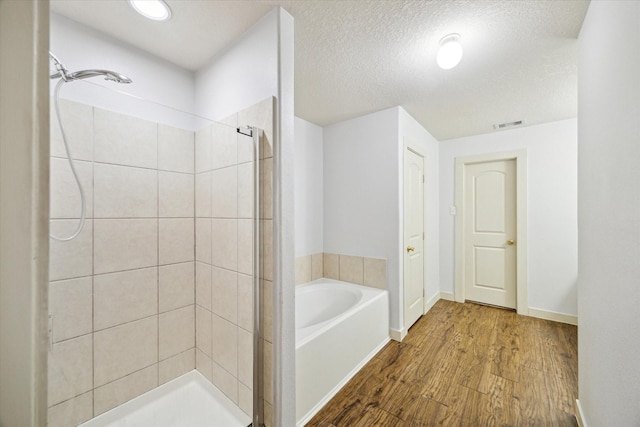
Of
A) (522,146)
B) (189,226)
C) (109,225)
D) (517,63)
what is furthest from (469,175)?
(109,225)

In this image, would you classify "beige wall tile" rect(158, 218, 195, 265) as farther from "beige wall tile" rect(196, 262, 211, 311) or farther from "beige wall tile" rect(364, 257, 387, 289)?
"beige wall tile" rect(364, 257, 387, 289)

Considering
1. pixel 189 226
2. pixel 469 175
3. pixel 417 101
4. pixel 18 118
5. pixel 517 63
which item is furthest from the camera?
pixel 469 175

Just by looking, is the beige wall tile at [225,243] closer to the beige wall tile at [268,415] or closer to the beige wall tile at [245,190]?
the beige wall tile at [245,190]

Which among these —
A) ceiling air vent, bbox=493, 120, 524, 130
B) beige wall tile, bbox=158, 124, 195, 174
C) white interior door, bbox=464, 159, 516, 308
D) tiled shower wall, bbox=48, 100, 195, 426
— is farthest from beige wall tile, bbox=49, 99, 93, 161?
white interior door, bbox=464, 159, 516, 308

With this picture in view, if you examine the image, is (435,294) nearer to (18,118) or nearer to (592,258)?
(592,258)

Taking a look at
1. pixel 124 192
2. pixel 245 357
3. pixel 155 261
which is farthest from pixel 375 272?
pixel 124 192

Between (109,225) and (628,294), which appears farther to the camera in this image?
(109,225)

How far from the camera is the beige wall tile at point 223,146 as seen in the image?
1415 mm

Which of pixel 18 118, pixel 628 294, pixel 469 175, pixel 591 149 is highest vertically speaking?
pixel 469 175

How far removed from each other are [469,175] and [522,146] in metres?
0.64

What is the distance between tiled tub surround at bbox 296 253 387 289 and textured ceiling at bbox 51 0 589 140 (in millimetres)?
1606

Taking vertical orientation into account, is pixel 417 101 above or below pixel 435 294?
above

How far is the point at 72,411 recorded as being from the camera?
1.17 m

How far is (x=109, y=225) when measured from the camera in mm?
1314
